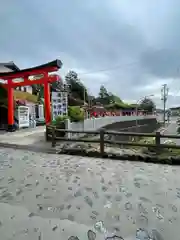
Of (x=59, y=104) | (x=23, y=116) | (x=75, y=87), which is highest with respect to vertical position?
(x=75, y=87)

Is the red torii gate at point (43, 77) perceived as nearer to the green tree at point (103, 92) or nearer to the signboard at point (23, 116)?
the signboard at point (23, 116)

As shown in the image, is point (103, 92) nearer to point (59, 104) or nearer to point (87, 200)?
point (59, 104)

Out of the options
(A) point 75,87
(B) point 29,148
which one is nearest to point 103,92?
(A) point 75,87

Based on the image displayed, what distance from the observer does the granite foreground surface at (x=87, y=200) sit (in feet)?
8.79

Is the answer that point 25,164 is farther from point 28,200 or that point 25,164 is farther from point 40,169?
point 28,200

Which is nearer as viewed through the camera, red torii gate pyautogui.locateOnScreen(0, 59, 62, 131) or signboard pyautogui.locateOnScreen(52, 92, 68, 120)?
red torii gate pyautogui.locateOnScreen(0, 59, 62, 131)

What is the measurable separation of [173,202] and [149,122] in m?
31.5

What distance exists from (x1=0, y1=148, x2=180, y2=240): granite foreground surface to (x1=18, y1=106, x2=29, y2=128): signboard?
29.3ft

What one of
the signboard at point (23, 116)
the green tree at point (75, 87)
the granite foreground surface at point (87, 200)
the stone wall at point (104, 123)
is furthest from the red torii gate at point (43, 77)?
the green tree at point (75, 87)

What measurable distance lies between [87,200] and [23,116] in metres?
12.1

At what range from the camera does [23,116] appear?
47.0 ft

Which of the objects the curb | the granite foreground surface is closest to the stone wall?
the curb

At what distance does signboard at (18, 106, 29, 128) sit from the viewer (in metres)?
14.0

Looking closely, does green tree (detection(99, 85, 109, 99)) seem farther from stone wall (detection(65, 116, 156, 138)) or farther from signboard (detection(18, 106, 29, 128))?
signboard (detection(18, 106, 29, 128))
